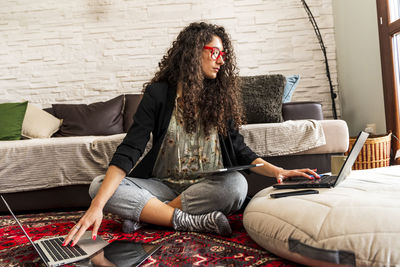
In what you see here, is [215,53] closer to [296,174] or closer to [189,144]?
[189,144]

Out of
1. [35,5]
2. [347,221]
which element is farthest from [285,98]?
[35,5]

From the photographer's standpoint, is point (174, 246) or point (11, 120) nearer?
point (174, 246)

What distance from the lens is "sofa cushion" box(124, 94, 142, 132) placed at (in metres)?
2.86

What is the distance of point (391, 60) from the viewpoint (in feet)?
7.83

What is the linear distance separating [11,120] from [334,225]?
258cm

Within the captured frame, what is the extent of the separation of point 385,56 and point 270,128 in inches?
41.3

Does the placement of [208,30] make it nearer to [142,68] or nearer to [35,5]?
[142,68]

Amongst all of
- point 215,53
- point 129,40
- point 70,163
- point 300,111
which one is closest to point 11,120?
point 70,163

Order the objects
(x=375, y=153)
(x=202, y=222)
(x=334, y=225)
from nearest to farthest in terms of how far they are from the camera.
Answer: (x=334, y=225)
(x=202, y=222)
(x=375, y=153)

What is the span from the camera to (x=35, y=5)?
3.23 m

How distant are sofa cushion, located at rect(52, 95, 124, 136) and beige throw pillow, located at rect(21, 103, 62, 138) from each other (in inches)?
2.6

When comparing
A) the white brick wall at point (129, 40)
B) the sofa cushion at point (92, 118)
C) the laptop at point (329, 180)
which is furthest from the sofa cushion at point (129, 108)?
the laptop at point (329, 180)

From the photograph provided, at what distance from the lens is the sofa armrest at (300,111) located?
97.8 inches

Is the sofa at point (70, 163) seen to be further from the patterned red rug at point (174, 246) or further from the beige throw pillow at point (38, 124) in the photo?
the beige throw pillow at point (38, 124)
